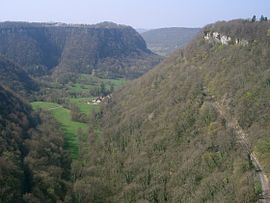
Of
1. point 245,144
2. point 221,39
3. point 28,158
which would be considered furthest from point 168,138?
point 221,39

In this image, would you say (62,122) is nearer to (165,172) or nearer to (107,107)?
(107,107)

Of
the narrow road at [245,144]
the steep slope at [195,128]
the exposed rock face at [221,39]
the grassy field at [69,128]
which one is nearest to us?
the narrow road at [245,144]

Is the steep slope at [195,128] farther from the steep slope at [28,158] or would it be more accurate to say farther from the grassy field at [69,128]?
the steep slope at [28,158]

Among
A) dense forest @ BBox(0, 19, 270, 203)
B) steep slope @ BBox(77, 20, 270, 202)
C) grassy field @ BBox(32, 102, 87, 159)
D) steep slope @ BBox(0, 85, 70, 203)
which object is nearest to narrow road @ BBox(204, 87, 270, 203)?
dense forest @ BBox(0, 19, 270, 203)

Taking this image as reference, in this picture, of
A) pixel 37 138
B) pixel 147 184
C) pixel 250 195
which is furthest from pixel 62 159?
pixel 250 195

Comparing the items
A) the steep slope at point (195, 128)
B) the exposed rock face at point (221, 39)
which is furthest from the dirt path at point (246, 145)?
the exposed rock face at point (221, 39)

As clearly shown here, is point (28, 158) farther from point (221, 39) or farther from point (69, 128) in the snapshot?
point (221, 39)

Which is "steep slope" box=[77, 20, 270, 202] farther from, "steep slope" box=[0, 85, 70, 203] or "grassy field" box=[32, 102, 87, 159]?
"steep slope" box=[0, 85, 70, 203]
